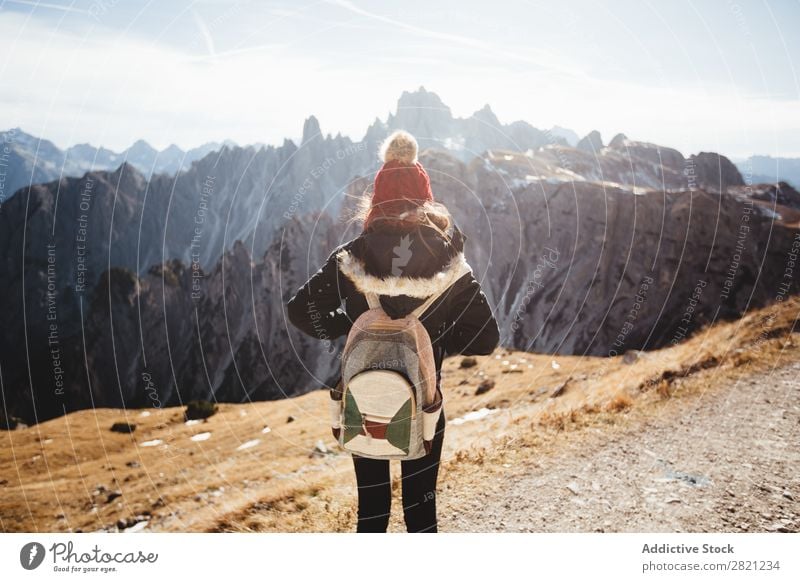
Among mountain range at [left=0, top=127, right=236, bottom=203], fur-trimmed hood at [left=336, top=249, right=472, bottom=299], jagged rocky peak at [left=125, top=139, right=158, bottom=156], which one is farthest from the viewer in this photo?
jagged rocky peak at [left=125, top=139, right=158, bottom=156]

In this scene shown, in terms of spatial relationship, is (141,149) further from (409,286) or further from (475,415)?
(409,286)

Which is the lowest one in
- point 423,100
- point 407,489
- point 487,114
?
point 407,489

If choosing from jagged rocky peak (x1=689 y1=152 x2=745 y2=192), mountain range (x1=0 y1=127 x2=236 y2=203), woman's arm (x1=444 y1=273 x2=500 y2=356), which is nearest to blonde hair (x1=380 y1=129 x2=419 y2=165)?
woman's arm (x1=444 y1=273 x2=500 y2=356)

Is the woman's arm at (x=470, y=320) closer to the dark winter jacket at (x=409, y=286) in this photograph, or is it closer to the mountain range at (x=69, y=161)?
the dark winter jacket at (x=409, y=286)

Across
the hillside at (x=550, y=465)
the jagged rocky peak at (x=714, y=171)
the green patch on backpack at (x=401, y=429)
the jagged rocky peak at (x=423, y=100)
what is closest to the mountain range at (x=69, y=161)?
the jagged rocky peak at (x=423, y=100)

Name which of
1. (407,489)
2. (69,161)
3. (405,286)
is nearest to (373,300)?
(405,286)

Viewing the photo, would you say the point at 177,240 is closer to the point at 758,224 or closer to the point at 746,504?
the point at 758,224

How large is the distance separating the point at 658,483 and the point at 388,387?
384 cm

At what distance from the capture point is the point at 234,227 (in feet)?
298

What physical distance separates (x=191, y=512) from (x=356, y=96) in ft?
21.0

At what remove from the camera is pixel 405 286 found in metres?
3.09

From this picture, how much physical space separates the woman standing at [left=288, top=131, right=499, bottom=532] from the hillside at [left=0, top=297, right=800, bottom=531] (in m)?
1.94

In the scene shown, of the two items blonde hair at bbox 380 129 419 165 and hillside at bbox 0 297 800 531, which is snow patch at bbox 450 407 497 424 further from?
blonde hair at bbox 380 129 419 165

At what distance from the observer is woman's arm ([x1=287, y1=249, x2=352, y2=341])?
325 cm
